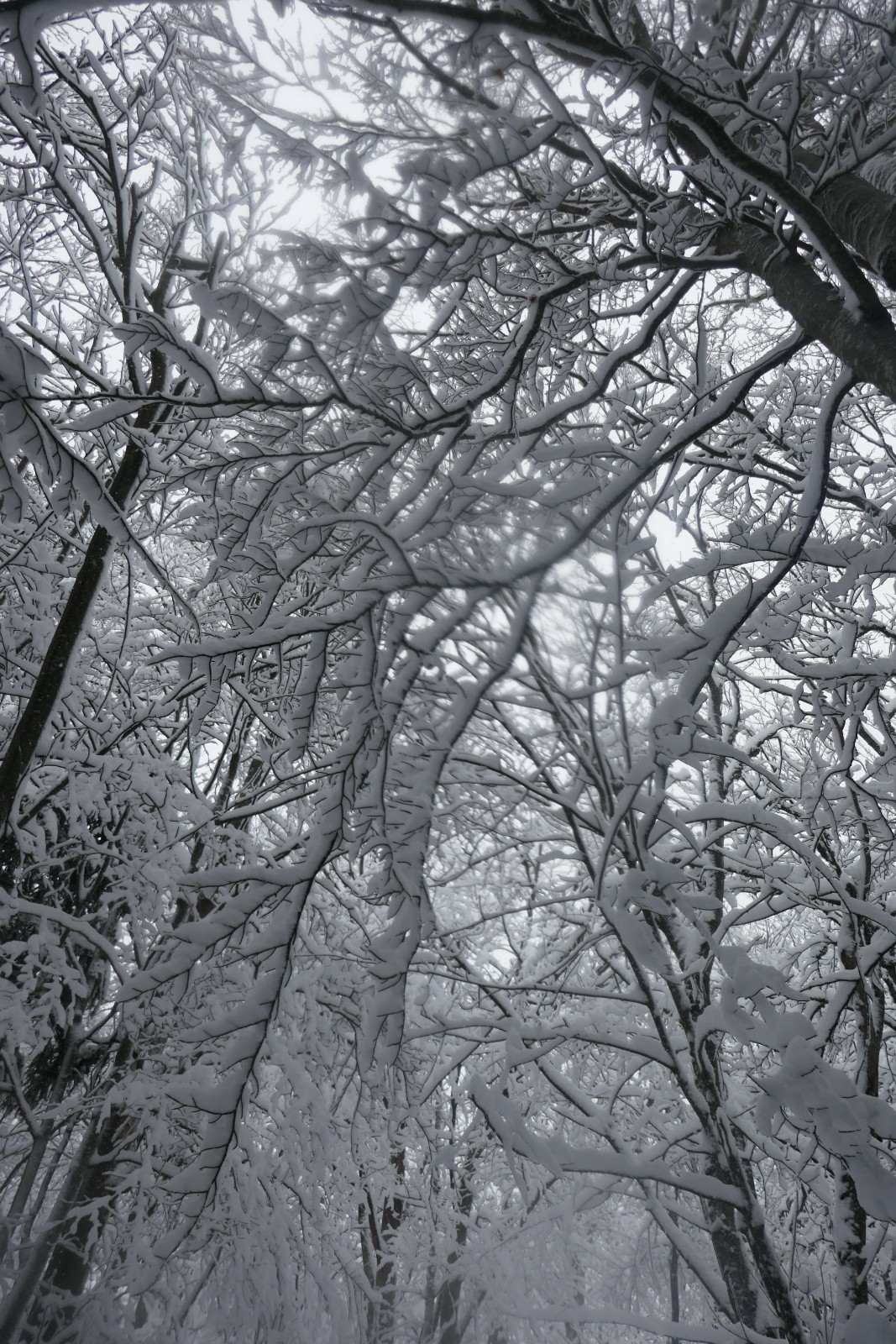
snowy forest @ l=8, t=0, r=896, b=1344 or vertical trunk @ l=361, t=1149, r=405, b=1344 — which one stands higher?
snowy forest @ l=8, t=0, r=896, b=1344

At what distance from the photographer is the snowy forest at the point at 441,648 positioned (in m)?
1.61

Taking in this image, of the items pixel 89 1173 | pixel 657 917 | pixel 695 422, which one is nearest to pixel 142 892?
pixel 89 1173

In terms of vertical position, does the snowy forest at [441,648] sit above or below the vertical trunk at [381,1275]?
above

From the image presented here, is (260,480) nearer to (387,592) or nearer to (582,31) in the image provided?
(387,592)

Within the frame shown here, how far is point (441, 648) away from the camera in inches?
67.8

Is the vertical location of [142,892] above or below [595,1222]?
above

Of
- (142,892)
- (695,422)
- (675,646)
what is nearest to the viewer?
(675,646)

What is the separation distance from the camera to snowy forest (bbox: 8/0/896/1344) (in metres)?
1.61

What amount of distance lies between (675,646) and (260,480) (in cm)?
113

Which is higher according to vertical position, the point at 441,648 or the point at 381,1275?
the point at 441,648

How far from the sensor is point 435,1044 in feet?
20.9

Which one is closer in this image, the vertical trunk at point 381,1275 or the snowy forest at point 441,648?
the snowy forest at point 441,648

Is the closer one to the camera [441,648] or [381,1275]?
[441,648]

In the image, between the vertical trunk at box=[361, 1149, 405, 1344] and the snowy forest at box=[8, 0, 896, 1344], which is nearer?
the snowy forest at box=[8, 0, 896, 1344]
